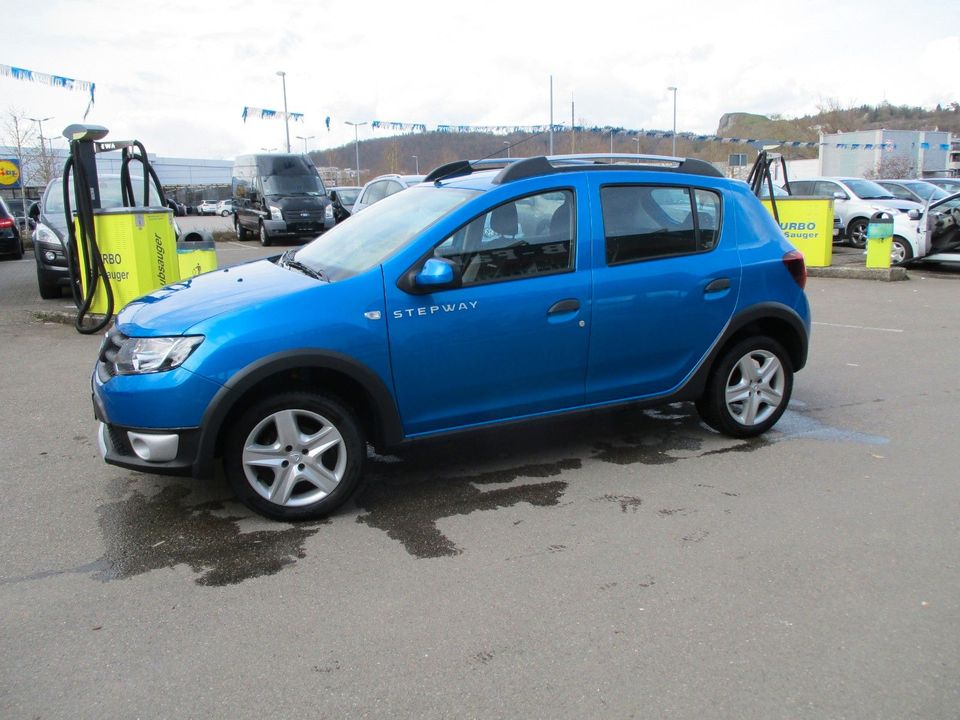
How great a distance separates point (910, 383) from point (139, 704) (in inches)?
253

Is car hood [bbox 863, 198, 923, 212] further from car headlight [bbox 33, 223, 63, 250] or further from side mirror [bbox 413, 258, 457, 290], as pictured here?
car headlight [bbox 33, 223, 63, 250]

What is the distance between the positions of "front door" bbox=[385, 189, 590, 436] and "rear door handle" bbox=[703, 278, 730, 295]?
0.88 meters

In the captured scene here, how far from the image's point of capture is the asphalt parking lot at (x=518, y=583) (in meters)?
2.83

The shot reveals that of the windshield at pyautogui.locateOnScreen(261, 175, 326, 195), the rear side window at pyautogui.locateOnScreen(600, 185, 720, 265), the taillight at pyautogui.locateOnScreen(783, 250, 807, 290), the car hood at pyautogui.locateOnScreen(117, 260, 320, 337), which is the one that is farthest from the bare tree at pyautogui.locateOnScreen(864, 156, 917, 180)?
the car hood at pyautogui.locateOnScreen(117, 260, 320, 337)

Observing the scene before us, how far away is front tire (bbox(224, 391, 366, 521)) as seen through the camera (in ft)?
13.3

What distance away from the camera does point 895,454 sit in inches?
205

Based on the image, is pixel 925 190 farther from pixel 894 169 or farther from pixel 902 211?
pixel 894 169

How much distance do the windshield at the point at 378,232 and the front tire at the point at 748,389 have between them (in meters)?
2.03

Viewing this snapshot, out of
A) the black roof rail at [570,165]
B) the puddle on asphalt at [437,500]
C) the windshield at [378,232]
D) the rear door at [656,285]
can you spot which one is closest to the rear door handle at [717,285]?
the rear door at [656,285]

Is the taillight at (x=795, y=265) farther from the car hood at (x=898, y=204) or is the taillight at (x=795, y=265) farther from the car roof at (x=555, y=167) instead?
the car hood at (x=898, y=204)

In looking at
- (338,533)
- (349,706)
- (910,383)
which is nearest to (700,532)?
(338,533)

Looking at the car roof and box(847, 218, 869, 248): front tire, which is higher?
the car roof

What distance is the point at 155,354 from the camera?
3.97 meters

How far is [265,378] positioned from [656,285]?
2306mm
